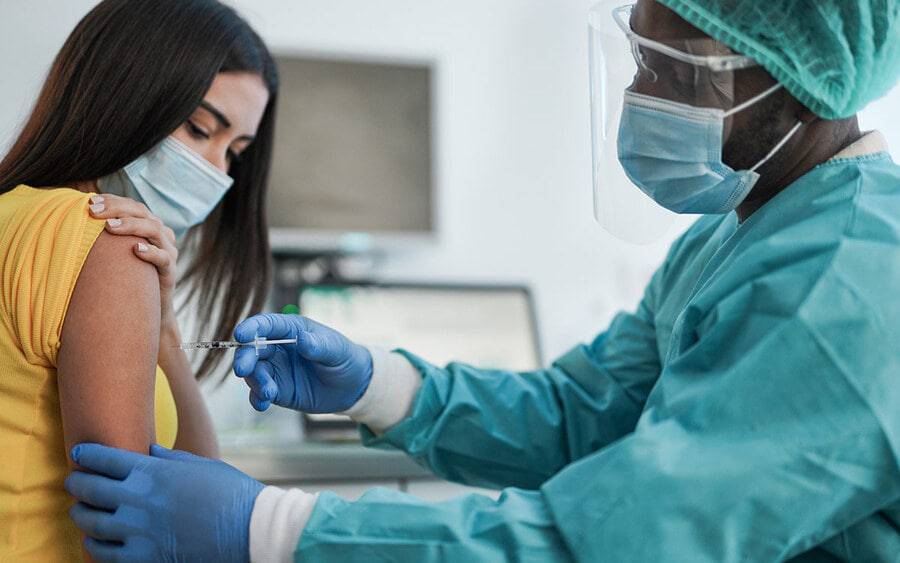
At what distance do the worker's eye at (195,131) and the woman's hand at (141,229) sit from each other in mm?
223

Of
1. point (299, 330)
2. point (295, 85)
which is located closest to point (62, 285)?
point (299, 330)

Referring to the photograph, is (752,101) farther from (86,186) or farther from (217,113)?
(86,186)

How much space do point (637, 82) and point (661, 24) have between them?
0.09 meters

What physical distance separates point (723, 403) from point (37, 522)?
81 cm

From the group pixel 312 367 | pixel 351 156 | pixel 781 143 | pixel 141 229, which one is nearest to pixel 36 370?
A: pixel 141 229

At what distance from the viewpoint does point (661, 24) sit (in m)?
1.12

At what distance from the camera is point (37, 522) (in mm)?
1060

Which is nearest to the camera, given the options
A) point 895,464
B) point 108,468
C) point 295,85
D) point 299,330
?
point 895,464

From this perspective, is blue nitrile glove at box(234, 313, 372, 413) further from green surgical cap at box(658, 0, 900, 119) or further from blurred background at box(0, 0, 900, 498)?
blurred background at box(0, 0, 900, 498)

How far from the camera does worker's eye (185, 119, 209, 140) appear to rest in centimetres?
133

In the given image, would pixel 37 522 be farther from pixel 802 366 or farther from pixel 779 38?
pixel 779 38

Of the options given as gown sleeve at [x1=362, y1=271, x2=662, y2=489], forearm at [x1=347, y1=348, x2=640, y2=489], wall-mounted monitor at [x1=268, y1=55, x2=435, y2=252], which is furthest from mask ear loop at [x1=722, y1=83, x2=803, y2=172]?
wall-mounted monitor at [x1=268, y1=55, x2=435, y2=252]

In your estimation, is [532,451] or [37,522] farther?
[532,451]

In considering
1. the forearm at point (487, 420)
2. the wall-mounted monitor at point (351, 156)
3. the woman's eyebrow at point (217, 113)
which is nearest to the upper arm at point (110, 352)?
the woman's eyebrow at point (217, 113)
